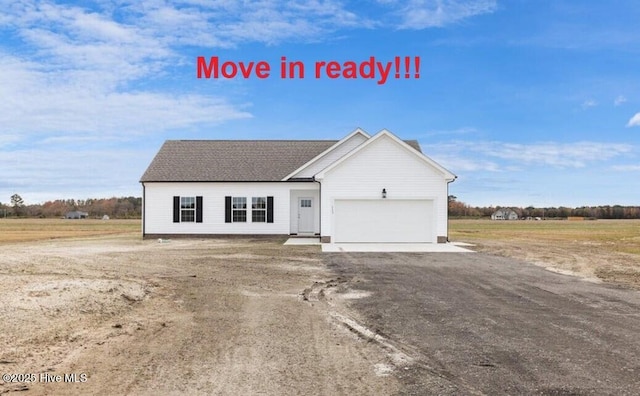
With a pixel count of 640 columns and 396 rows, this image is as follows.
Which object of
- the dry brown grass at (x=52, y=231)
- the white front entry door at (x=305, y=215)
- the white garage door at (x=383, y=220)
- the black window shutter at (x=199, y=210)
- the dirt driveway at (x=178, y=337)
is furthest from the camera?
the dry brown grass at (x=52, y=231)

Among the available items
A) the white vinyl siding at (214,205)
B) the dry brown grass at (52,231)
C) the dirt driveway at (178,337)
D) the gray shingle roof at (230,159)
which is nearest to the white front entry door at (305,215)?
the white vinyl siding at (214,205)

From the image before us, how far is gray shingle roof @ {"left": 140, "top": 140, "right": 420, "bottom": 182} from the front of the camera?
101 ft

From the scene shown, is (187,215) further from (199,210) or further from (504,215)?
(504,215)

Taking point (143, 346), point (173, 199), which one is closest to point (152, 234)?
point (173, 199)

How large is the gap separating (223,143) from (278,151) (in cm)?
359

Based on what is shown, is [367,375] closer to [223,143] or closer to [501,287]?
[501,287]

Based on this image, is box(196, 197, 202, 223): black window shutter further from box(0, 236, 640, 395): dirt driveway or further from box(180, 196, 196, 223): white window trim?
box(0, 236, 640, 395): dirt driveway

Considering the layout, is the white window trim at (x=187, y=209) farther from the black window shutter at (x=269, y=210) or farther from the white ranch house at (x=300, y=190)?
the black window shutter at (x=269, y=210)

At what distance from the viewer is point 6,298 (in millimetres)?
9242

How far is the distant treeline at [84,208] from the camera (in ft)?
317

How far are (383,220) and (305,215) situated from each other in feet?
19.3

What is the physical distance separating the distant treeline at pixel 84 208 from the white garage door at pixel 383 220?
73122 millimetres

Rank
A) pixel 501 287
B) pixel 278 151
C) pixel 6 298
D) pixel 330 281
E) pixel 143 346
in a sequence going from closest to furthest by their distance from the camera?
pixel 143 346
pixel 6 298
pixel 501 287
pixel 330 281
pixel 278 151

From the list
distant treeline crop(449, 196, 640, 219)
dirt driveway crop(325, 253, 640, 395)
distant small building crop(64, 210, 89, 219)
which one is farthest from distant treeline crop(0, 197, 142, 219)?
dirt driveway crop(325, 253, 640, 395)
